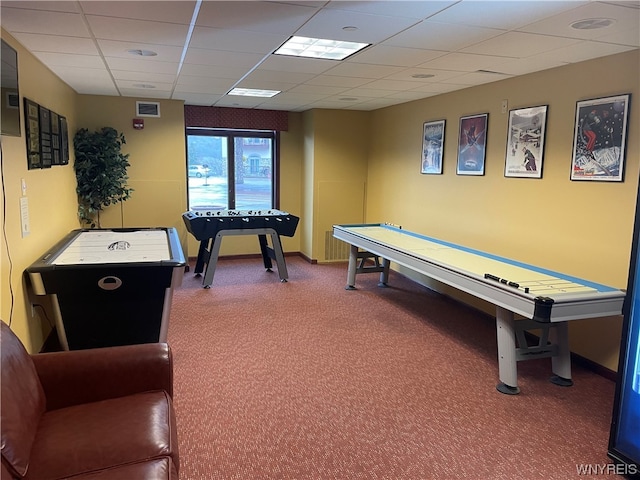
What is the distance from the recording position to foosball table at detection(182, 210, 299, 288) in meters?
5.46

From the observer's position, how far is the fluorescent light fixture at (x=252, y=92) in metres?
5.13

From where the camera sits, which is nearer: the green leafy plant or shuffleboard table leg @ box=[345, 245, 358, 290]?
the green leafy plant

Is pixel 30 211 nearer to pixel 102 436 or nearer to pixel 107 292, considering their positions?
pixel 107 292

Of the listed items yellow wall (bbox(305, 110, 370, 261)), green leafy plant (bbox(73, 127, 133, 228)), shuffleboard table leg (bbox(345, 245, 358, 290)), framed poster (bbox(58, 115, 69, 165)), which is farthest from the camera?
yellow wall (bbox(305, 110, 370, 261))

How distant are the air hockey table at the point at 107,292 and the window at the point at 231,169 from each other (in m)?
3.57

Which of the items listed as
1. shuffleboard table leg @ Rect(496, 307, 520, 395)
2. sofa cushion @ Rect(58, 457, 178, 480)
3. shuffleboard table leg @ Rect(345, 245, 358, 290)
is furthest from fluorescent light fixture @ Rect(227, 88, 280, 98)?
sofa cushion @ Rect(58, 457, 178, 480)

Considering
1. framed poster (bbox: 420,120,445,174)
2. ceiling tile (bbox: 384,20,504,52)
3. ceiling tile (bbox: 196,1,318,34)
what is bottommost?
framed poster (bbox: 420,120,445,174)

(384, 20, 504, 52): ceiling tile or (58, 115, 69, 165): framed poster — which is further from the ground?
(384, 20, 504, 52): ceiling tile

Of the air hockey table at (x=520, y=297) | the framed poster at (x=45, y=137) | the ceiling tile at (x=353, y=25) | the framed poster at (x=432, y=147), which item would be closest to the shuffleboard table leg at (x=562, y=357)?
the air hockey table at (x=520, y=297)

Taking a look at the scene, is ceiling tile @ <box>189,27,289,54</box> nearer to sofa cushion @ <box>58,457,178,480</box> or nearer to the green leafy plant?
sofa cushion @ <box>58,457,178,480</box>

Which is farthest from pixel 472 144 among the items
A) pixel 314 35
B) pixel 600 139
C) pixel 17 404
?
pixel 17 404

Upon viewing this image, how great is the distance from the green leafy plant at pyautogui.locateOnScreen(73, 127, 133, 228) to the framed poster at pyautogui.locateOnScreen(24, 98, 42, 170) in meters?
1.95

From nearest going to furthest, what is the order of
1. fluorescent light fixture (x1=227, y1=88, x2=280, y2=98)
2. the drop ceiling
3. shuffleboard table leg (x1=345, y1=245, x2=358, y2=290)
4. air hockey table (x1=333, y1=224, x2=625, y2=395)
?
the drop ceiling → air hockey table (x1=333, y1=224, x2=625, y2=395) → fluorescent light fixture (x1=227, y1=88, x2=280, y2=98) → shuffleboard table leg (x1=345, y1=245, x2=358, y2=290)

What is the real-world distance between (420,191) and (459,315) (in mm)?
1683
